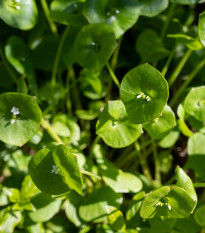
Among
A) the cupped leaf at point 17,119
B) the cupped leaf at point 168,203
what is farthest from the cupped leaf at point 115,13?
the cupped leaf at point 168,203

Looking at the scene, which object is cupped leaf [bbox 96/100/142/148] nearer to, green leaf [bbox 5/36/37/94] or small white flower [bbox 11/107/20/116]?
small white flower [bbox 11/107/20/116]

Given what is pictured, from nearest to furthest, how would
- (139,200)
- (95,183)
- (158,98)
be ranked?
1. (158,98)
2. (139,200)
3. (95,183)

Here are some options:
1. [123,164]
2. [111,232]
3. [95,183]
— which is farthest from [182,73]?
[111,232]

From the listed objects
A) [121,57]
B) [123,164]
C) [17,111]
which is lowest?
[123,164]

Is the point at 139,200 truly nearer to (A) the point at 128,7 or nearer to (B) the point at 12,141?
(B) the point at 12,141

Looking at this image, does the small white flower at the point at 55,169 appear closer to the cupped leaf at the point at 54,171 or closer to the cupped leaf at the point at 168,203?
the cupped leaf at the point at 54,171

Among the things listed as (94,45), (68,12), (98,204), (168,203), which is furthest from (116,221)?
(68,12)

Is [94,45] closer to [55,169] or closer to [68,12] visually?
[68,12]

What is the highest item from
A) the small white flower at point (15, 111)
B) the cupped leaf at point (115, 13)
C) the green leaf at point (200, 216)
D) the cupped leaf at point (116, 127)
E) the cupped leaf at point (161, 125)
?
the cupped leaf at point (115, 13)

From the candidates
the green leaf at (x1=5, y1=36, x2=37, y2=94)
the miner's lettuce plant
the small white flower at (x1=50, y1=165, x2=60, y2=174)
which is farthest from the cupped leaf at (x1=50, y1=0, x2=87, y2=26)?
the small white flower at (x1=50, y1=165, x2=60, y2=174)
